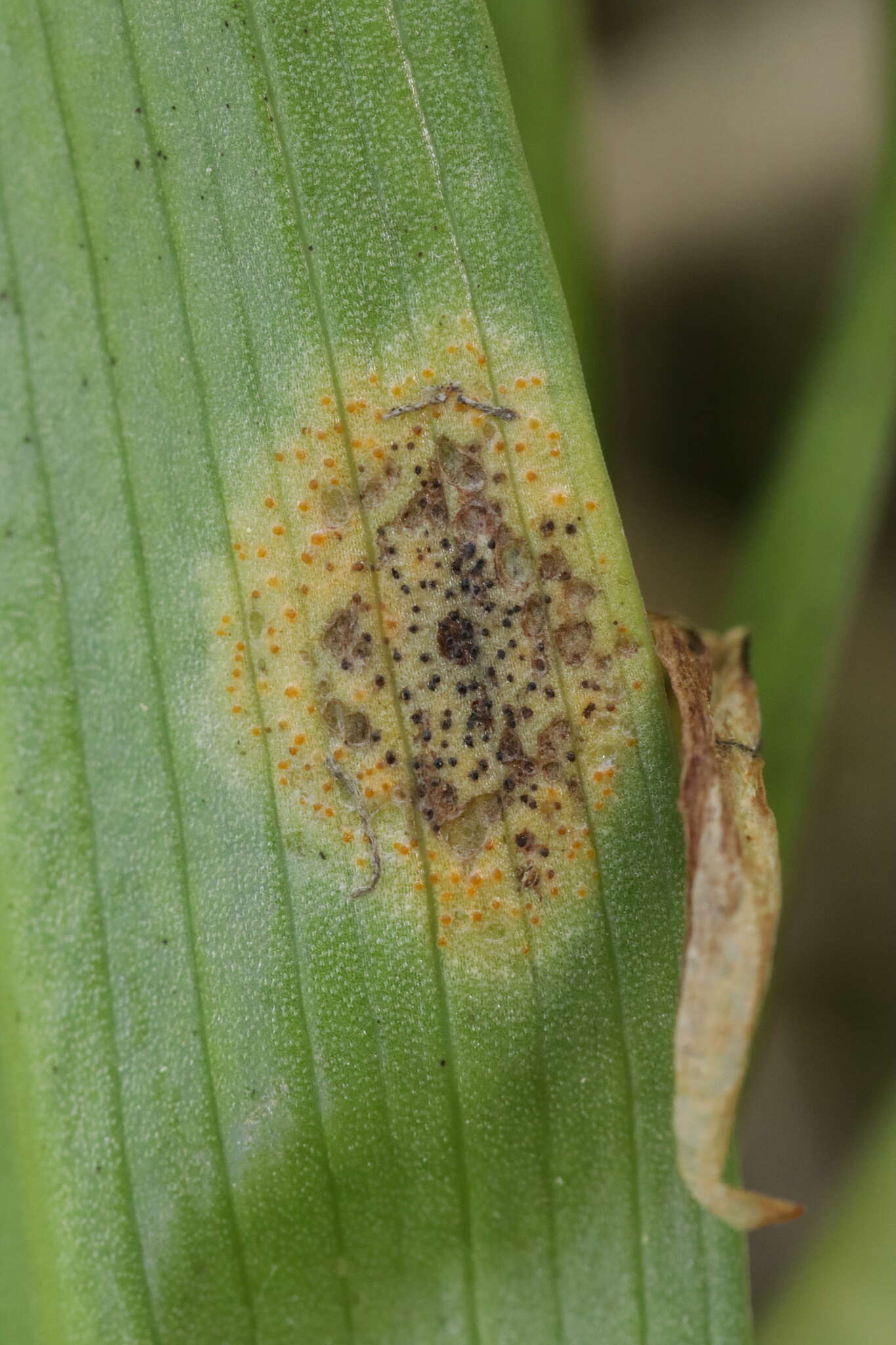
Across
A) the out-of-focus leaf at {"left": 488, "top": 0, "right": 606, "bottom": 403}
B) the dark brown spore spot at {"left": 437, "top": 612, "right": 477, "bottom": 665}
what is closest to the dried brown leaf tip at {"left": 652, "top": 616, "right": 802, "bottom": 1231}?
the dark brown spore spot at {"left": 437, "top": 612, "right": 477, "bottom": 665}

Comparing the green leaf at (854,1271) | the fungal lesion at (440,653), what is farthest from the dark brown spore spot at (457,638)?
the green leaf at (854,1271)

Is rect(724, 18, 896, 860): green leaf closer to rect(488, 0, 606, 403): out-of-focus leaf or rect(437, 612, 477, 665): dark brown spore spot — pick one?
rect(488, 0, 606, 403): out-of-focus leaf

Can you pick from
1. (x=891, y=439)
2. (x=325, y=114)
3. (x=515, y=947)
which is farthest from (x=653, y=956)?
(x=325, y=114)

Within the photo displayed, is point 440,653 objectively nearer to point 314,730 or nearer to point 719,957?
point 314,730

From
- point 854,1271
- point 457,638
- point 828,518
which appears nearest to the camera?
point 457,638

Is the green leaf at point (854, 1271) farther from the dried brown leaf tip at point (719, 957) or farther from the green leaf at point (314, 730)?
the dried brown leaf tip at point (719, 957)

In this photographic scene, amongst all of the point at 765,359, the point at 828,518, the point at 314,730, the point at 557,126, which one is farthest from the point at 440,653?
the point at 765,359
